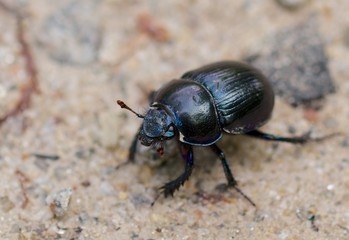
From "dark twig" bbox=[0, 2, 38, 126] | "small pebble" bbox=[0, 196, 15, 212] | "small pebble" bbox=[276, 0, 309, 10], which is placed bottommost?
"small pebble" bbox=[0, 196, 15, 212]

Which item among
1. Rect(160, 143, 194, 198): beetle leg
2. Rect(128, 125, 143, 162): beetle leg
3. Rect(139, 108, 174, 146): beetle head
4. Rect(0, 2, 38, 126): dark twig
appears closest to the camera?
Rect(139, 108, 174, 146): beetle head

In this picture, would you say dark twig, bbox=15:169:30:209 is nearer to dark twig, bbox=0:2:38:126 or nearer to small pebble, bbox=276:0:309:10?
dark twig, bbox=0:2:38:126

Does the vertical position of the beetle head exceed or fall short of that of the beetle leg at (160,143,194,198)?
it exceeds it

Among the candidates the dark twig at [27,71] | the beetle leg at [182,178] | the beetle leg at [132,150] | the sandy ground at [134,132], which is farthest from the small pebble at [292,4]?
the dark twig at [27,71]

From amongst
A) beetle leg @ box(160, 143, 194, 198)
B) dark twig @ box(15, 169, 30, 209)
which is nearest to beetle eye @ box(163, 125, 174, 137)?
beetle leg @ box(160, 143, 194, 198)

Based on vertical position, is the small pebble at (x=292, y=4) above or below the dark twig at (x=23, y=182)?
above

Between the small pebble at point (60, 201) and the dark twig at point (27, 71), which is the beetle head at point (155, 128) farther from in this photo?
the dark twig at point (27, 71)
